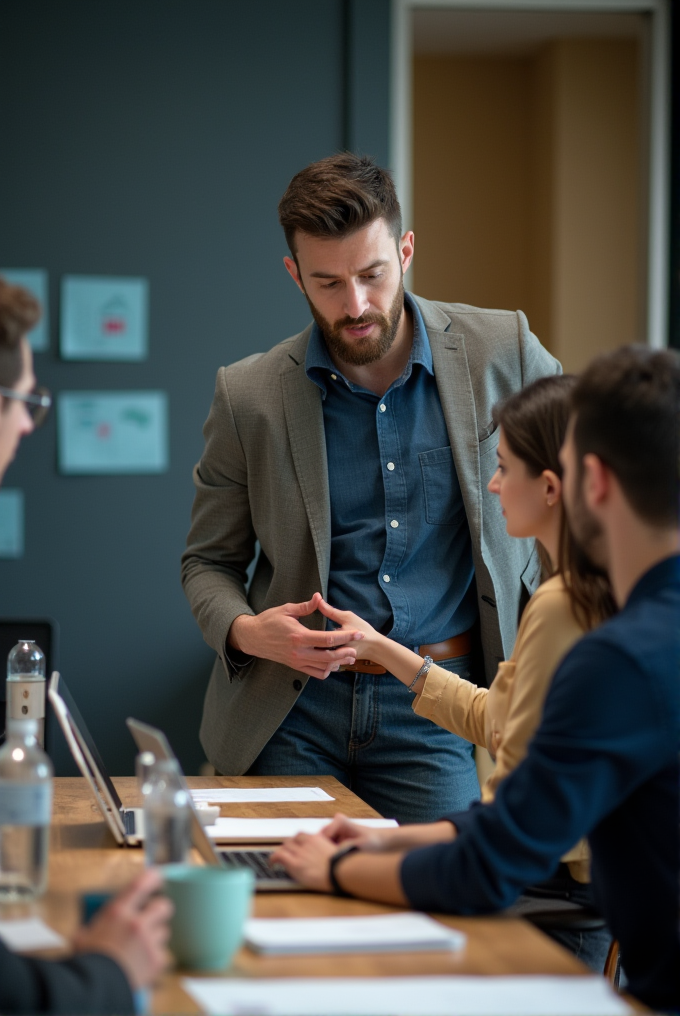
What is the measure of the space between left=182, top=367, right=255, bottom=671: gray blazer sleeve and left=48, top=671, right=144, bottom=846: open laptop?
2.09ft

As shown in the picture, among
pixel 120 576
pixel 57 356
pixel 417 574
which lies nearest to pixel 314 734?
pixel 417 574

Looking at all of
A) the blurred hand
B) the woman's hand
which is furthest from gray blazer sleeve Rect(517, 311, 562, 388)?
the woman's hand

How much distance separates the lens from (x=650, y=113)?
13.3 ft

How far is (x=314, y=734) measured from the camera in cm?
221

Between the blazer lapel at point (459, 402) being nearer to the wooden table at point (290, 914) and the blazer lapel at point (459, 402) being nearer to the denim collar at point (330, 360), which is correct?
the denim collar at point (330, 360)

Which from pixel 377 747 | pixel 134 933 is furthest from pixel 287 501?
pixel 134 933

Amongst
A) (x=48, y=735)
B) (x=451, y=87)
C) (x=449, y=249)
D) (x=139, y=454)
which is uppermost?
(x=451, y=87)

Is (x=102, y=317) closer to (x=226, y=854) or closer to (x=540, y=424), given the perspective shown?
(x=540, y=424)

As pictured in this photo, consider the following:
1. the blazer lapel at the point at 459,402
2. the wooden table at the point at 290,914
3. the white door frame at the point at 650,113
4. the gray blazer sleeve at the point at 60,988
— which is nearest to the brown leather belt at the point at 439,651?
the blazer lapel at the point at 459,402

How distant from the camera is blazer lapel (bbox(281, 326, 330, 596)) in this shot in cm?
221

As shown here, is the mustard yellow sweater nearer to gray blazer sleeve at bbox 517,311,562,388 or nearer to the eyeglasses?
the eyeglasses

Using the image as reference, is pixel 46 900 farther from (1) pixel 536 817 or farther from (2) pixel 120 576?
(2) pixel 120 576

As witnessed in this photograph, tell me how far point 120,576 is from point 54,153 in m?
1.39

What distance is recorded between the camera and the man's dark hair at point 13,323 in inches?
53.0
